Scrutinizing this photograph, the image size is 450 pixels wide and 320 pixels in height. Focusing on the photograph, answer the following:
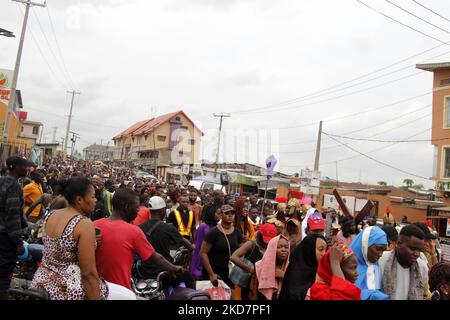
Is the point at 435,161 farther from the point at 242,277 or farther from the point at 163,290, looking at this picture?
the point at 163,290

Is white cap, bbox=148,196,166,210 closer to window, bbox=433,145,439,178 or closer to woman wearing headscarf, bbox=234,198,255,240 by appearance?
woman wearing headscarf, bbox=234,198,255,240

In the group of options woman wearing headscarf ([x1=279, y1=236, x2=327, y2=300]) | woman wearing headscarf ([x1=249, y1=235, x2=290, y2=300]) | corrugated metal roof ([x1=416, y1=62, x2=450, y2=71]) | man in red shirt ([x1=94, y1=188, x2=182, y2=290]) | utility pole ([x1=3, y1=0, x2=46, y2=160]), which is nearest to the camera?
man in red shirt ([x1=94, y1=188, x2=182, y2=290])

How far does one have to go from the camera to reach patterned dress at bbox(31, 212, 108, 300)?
287cm

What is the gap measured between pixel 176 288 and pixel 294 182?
33.2 metres

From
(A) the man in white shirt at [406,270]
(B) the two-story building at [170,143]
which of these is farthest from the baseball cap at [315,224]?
(B) the two-story building at [170,143]

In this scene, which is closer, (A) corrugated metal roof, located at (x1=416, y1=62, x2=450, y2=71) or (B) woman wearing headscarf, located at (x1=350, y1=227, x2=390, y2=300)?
(B) woman wearing headscarf, located at (x1=350, y1=227, x2=390, y2=300)

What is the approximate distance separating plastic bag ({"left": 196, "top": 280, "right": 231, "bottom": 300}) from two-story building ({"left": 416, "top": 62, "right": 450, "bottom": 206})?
2492 cm

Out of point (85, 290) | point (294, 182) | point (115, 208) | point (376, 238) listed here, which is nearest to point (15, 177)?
point (115, 208)

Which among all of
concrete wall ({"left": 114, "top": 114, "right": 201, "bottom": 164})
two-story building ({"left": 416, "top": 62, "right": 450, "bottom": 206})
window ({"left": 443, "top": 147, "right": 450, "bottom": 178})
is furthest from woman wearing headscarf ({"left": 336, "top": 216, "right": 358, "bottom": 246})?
concrete wall ({"left": 114, "top": 114, "right": 201, "bottom": 164})

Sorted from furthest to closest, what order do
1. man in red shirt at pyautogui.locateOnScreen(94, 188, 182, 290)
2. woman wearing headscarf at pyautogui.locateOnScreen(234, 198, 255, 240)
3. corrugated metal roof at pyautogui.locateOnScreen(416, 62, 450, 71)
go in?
corrugated metal roof at pyautogui.locateOnScreen(416, 62, 450, 71) < woman wearing headscarf at pyautogui.locateOnScreen(234, 198, 255, 240) < man in red shirt at pyautogui.locateOnScreen(94, 188, 182, 290)

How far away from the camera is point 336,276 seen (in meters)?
3.00

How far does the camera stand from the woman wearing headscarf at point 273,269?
4.22 meters

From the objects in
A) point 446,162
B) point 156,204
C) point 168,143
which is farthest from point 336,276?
point 168,143

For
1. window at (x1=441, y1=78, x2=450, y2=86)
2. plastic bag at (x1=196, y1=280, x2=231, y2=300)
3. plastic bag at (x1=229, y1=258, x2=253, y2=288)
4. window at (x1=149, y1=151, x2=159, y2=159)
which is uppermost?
window at (x1=441, y1=78, x2=450, y2=86)
